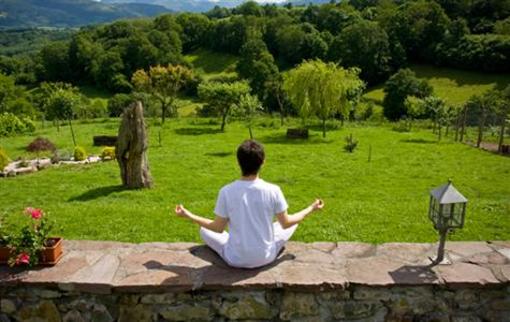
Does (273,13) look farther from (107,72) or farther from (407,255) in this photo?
(407,255)

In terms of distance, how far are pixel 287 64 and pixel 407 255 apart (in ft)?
259

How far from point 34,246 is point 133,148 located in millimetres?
11471

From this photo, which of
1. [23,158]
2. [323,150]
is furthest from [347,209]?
[23,158]

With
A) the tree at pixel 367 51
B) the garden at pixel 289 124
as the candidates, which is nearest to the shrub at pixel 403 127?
the garden at pixel 289 124

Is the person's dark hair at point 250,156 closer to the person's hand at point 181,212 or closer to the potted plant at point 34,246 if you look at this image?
the person's hand at point 181,212

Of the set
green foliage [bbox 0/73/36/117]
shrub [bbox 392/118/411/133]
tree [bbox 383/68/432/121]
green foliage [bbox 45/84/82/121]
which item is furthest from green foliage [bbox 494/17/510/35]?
green foliage [bbox 0/73/36/117]

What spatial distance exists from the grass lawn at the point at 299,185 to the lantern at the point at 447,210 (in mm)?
4282

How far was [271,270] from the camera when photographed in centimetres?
514

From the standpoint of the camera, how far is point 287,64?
269 ft

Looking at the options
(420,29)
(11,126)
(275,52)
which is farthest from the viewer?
(275,52)

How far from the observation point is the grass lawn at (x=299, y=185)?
10.5 meters

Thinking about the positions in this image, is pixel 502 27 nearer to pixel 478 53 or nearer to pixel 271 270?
pixel 478 53

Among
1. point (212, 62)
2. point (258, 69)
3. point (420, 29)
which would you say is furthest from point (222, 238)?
point (212, 62)

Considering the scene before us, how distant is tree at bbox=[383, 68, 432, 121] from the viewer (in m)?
55.0
